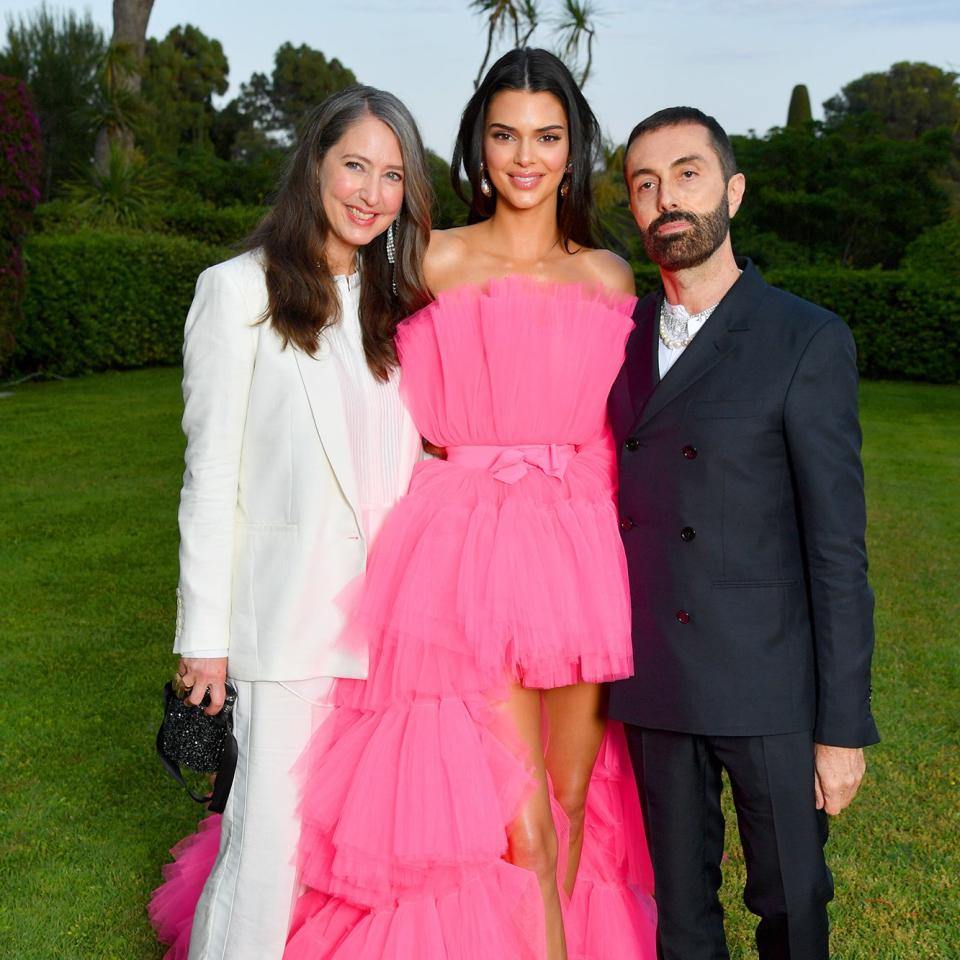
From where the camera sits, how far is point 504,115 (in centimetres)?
358

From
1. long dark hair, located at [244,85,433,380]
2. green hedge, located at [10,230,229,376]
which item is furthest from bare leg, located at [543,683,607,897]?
green hedge, located at [10,230,229,376]

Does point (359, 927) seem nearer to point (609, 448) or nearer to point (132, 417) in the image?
point (609, 448)

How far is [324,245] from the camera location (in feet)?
10.6

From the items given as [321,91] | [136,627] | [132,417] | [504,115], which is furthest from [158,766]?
[321,91]

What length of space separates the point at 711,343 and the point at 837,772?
1098 millimetres

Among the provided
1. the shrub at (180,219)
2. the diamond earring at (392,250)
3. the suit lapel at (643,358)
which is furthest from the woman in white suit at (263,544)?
the shrub at (180,219)

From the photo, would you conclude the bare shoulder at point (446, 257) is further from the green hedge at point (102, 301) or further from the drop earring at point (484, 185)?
the green hedge at point (102, 301)

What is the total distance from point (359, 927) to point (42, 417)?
11992mm

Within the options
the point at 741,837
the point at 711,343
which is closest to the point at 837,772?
the point at 741,837

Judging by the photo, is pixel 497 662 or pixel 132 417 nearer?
pixel 497 662

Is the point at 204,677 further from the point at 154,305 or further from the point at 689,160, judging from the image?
the point at 154,305

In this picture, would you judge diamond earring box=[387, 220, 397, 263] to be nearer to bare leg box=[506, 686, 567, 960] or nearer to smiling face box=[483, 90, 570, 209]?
smiling face box=[483, 90, 570, 209]

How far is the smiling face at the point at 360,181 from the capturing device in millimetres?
3141

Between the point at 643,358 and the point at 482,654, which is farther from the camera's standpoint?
the point at 643,358
